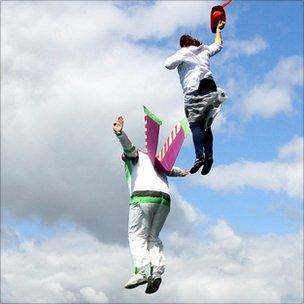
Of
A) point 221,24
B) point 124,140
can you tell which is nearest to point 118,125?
point 124,140

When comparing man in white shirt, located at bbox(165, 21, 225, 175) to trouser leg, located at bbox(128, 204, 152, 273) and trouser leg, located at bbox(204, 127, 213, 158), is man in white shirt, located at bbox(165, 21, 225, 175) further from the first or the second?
trouser leg, located at bbox(128, 204, 152, 273)

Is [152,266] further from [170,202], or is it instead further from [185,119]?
[185,119]

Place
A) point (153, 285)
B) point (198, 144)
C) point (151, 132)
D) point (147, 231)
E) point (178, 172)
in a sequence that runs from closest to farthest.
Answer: point (153, 285)
point (198, 144)
point (147, 231)
point (151, 132)
point (178, 172)

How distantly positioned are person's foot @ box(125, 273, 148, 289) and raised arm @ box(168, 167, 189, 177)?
2.09 metres

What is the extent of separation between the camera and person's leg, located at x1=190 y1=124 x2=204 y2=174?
33.1 ft

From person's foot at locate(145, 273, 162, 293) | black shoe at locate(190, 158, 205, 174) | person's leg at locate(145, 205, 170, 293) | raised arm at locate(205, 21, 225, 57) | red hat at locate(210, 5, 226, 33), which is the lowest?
person's foot at locate(145, 273, 162, 293)

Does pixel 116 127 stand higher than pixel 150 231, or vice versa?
pixel 116 127

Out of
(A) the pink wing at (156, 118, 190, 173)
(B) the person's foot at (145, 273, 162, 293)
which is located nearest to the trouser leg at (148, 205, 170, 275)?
(B) the person's foot at (145, 273, 162, 293)

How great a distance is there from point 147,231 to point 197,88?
252 centimetres

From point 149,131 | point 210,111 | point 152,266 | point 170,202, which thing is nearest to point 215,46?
point 210,111

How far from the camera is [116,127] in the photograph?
10.3 meters

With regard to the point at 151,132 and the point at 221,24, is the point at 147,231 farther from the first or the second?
the point at 221,24

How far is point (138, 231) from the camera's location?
10.2m

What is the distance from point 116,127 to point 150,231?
1835 millimetres
